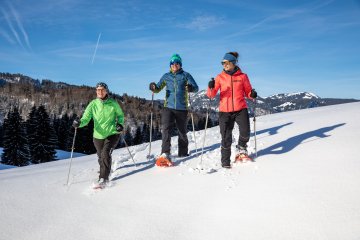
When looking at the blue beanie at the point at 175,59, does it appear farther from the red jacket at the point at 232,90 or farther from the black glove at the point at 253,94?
the black glove at the point at 253,94

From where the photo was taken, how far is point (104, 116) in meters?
Result: 6.26

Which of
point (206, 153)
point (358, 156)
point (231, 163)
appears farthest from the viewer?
point (206, 153)

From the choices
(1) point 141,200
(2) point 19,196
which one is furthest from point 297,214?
(2) point 19,196

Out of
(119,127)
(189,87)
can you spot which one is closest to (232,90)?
Result: (189,87)

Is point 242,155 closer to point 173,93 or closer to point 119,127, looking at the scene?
point 173,93

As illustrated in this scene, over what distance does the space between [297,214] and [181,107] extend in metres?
4.19

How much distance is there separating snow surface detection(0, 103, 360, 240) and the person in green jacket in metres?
0.68

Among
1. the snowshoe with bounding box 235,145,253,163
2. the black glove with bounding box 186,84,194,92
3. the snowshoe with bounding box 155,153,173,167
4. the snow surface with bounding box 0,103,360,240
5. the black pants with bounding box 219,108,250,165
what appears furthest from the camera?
the black glove with bounding box 186,84,194,92

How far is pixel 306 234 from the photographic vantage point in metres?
3.29

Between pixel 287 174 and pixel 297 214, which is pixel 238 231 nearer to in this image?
pixel 297 214

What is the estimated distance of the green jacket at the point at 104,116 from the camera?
6.21 metres

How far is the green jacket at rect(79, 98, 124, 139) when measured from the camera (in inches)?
245

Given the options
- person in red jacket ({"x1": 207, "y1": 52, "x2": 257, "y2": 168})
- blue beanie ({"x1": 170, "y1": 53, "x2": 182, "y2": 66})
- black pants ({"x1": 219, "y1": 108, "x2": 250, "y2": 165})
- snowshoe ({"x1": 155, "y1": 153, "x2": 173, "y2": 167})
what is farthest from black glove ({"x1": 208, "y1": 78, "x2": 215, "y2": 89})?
snowshoe ({"x1": 155, "y1": 153, "x2": 173, "y2": 167})

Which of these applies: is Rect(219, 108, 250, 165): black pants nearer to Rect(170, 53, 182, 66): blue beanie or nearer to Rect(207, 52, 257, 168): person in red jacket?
Rect(207, 52, 257, 168): person in red jacket
